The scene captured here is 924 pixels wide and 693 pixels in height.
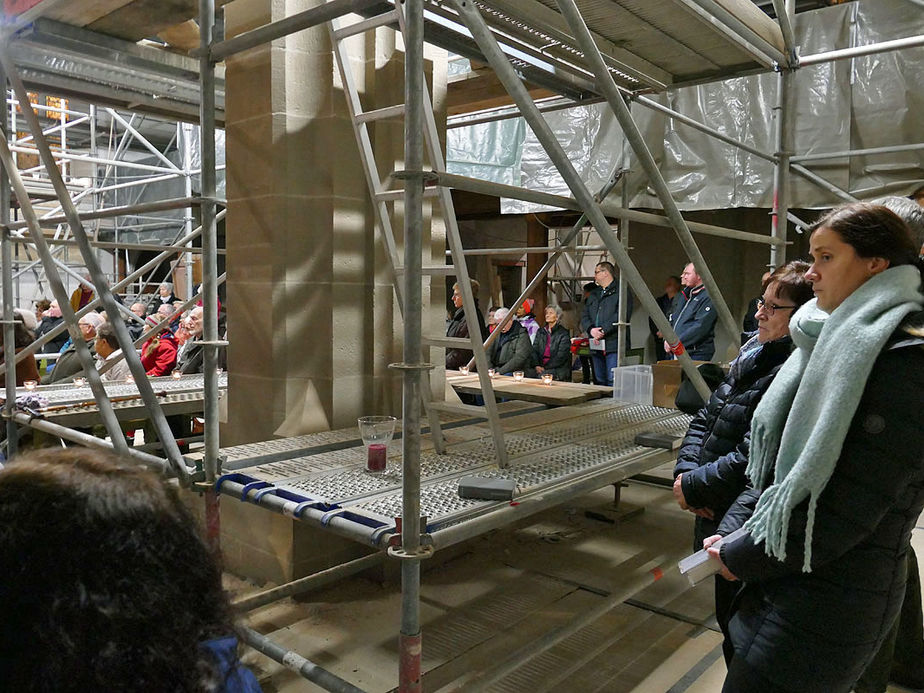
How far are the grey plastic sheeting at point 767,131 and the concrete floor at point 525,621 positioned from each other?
3253 millimetres

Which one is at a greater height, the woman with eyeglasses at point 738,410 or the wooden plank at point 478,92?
the wooden plank at point 478,92

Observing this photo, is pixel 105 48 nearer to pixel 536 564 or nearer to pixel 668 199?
pixel 668 199

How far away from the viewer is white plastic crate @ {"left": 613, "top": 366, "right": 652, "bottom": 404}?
498 cm

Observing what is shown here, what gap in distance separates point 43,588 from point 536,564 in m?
3.83

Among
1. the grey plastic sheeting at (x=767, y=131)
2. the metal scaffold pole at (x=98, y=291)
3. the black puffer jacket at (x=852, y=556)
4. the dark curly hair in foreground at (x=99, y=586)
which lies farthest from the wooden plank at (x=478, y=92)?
the dark curly hair in foreground at (x=99, y=586)

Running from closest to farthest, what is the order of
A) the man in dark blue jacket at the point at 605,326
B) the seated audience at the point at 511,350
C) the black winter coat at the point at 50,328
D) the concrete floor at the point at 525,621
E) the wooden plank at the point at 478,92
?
the concrete floor at the point at 525,621 → the wooden plank at the point at 478,92 → the seated audience at the point at 511,350 → the man in dark blue jacket at the point at 605,326 → the black winter coat at the point at 50,328

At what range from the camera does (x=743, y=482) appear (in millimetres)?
2234

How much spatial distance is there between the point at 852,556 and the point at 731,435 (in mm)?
702

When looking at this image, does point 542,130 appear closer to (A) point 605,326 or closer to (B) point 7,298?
(B) point 7,298

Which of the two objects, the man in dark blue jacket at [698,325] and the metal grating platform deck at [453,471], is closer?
the metal grating platform deck at [453,471]

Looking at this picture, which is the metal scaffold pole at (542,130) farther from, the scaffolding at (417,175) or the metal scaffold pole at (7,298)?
the metal scaffold pole at (7,298)

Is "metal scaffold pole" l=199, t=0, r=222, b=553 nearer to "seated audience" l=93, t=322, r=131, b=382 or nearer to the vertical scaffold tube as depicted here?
the vertical scaffold tube

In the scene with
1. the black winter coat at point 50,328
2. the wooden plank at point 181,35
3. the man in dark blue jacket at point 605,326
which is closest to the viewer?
the wooden plank at point 181,35

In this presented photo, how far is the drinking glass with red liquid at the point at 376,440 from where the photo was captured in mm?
2846
